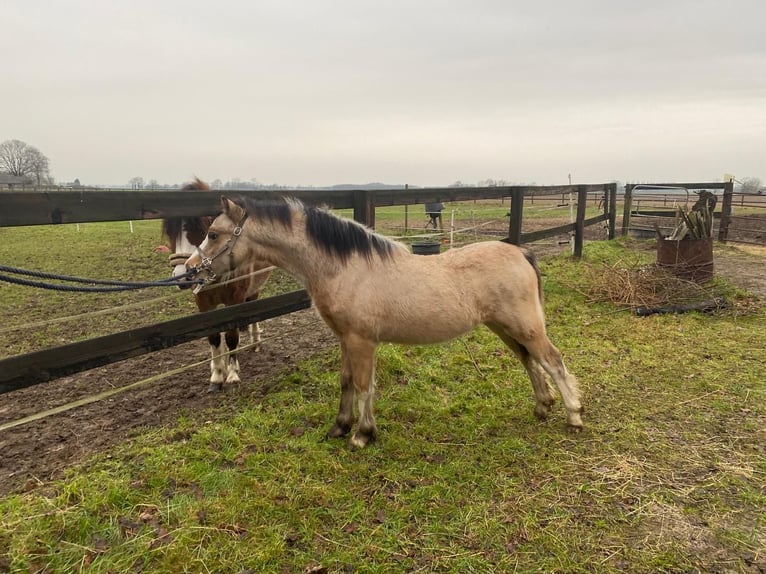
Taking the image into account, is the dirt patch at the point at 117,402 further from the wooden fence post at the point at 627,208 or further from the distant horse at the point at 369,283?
the wooden fence post at the point at 627,208

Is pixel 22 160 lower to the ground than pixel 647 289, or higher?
higher

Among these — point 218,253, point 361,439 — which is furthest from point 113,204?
point 361,439

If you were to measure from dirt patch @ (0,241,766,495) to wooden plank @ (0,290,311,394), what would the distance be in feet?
1.12

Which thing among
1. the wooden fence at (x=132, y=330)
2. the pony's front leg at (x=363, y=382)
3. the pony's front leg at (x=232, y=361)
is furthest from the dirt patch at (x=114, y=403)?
the pony's front leg at (x=363, y=382)

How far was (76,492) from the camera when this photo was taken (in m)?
2.39

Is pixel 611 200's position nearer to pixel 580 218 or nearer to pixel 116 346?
pixel 580 218

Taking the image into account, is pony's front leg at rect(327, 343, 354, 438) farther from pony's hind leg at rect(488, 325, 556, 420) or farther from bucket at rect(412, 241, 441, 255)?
bucket at rect(412, 241, 441, 255)

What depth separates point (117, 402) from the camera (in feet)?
12.4

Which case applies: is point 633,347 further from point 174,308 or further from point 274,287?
point 174,308

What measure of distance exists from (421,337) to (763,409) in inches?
112

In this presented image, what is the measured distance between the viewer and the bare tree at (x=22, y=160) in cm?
4894

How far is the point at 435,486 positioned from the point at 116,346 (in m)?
2.21

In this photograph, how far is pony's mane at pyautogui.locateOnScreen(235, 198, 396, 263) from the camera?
10.0 feet

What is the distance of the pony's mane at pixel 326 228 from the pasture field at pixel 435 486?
1380 millimetres
